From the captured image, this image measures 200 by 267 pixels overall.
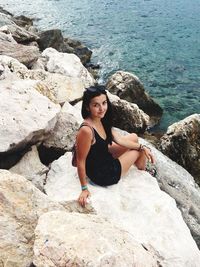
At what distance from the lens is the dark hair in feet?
25.2

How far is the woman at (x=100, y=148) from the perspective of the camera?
25.3 feet

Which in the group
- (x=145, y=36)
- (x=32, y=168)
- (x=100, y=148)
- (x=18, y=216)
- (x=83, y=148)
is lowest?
(x=145, y=36)

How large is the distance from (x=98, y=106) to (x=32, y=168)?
215cm

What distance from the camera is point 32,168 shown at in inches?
348

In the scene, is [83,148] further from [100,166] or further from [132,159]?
[132,159]

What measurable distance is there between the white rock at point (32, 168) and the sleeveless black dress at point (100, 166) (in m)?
1.17

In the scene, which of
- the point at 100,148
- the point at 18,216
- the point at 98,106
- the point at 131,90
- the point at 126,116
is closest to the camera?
the point at 18,216

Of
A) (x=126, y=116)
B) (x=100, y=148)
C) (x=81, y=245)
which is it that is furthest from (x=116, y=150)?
(x=126, y=116)

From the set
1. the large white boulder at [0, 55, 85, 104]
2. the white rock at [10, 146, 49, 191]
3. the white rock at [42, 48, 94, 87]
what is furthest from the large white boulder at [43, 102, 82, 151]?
the white rock at [42, 48, 94, 87]

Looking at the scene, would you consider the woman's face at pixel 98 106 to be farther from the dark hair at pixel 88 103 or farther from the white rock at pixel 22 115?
the white rock at pixel 22 115

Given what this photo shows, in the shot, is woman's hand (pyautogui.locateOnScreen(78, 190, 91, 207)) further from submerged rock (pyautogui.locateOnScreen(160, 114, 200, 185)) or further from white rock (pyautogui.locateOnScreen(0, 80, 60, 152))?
submerged rock (pyautogui.locateOnScreen(160, 114, 200, 185))

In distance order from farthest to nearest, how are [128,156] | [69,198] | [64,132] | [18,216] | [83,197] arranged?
[64,132] → [128,156] → [69,198] → [83,197] → [18,216]

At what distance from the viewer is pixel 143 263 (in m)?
5.96

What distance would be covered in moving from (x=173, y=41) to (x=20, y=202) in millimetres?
25353
